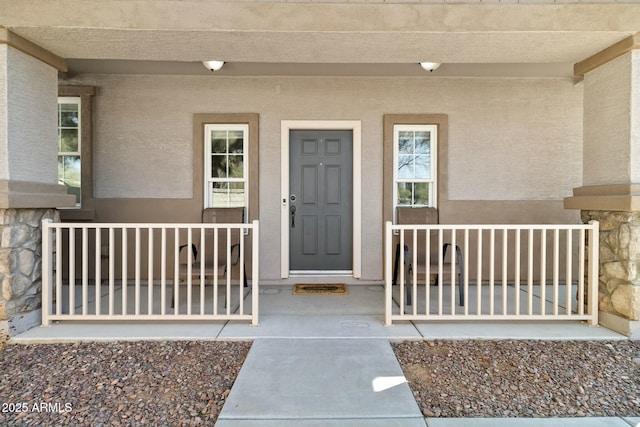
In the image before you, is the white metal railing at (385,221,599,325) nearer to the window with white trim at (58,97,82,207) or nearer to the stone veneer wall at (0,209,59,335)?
the stone veneer wall at (0,209,59,335)

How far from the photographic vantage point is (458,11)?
8.85 feet

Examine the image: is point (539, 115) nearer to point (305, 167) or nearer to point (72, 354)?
point (305, 167)

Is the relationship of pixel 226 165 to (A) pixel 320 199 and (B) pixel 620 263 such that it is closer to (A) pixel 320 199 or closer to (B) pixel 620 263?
(A) pixel 320 199

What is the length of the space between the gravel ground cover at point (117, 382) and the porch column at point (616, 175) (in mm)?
2981

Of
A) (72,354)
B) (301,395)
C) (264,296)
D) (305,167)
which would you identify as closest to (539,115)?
(305,167)

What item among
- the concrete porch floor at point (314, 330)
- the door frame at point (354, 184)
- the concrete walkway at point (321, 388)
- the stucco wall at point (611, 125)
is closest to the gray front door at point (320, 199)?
the door frame at point (354, 184)

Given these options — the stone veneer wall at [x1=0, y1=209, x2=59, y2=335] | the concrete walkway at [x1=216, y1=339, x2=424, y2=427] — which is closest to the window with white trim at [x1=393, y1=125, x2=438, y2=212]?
the concrete walkway at [x1=216, y1=339, x2=424, y2=427]

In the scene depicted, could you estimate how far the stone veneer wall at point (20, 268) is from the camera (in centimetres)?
273

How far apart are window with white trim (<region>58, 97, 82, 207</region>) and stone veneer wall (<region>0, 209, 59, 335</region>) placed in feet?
5.32

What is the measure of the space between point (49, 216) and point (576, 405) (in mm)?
4094

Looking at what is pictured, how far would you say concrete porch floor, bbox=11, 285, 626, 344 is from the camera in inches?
108

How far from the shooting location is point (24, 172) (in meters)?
2.85

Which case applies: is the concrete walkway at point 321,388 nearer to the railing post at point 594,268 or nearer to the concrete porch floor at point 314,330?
the concrete porch floor at point 314,330

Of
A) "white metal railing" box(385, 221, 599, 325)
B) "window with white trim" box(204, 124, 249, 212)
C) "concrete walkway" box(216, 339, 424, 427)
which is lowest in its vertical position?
"concrete walkway" box(216, 339, 424, 427)
